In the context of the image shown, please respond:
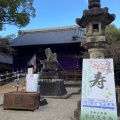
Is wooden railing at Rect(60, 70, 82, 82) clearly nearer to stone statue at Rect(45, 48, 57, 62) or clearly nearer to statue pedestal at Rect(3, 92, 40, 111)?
stone statue at Rect(45, 48, 57, 62)

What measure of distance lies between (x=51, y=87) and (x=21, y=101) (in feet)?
13.6

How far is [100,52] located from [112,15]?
51.5 inches

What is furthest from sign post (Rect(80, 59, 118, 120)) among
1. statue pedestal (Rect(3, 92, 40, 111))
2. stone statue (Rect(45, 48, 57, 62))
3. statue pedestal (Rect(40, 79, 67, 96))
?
stone statue (Rect(45, 48, 57, 62))

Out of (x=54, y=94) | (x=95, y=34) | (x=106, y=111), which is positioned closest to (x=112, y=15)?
(x=95, y=34)

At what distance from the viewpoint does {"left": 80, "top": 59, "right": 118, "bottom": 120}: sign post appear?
397 cm

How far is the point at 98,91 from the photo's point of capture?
411 cm

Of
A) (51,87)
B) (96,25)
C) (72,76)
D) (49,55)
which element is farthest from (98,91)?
(72,76)

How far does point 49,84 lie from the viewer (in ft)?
35.0

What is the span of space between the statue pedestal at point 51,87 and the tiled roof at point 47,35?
28.4ft

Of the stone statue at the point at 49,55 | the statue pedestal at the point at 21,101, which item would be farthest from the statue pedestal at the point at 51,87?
the statue pedestal at the point at 21,101

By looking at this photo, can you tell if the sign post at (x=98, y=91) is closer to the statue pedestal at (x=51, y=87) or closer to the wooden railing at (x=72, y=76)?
the statue pedestal at (x=51, y=87)

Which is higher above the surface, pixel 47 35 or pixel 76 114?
pixel 47 35

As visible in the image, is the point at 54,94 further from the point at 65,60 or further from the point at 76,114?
the point at 65,60

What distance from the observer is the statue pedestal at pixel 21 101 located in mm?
6434
